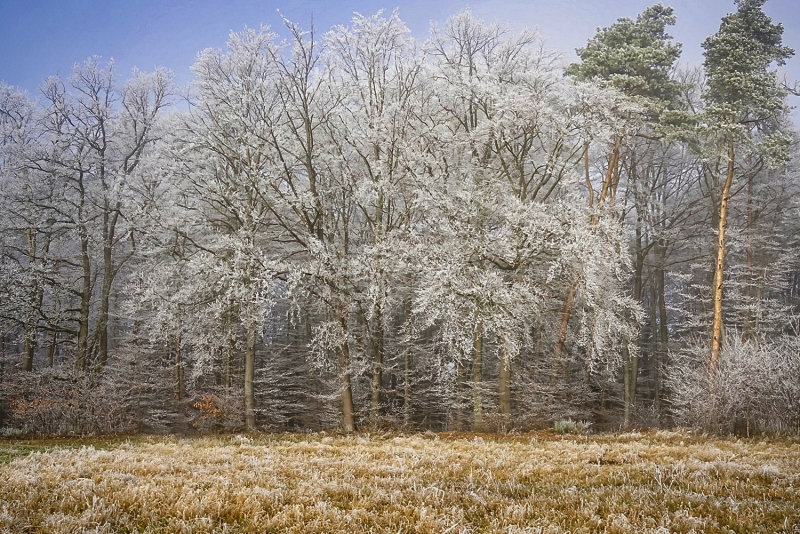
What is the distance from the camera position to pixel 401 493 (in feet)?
18.7

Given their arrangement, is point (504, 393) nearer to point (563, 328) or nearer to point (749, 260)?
point (563, 328)

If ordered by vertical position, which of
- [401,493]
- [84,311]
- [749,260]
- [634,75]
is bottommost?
[401,493]

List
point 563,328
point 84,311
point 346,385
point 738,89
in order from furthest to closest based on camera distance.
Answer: point 84,311
point 563,328
point 738,89
point 346,385

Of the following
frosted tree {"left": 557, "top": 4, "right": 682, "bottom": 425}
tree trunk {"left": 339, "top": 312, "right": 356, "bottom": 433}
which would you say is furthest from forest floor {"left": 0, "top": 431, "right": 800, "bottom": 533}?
frosted tree {"left": 557, "top": 4, "right": 682, "bottom": 425}

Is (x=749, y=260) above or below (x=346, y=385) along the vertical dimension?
above

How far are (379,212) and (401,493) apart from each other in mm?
12979

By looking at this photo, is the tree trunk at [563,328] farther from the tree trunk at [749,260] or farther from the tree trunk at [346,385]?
the tree trunk at [749,260]

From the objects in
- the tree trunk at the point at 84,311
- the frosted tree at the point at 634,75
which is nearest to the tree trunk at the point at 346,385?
the frosted tree at the point at 634,75

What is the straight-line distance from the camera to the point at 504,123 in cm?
1656

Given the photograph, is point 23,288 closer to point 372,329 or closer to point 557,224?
point 372,329

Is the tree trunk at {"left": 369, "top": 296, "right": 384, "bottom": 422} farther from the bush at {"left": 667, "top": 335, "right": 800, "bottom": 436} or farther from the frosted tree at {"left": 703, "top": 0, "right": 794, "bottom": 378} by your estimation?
the frosted tree at {"left": 703, "top": 0, "right": 794, "bottom": 378}

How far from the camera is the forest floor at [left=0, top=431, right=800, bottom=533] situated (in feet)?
14.8

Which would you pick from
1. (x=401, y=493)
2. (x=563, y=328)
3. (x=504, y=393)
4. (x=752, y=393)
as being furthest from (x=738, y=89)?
(x=401, y=493)

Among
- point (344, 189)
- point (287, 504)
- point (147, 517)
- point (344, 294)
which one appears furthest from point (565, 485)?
point (344, 189)
